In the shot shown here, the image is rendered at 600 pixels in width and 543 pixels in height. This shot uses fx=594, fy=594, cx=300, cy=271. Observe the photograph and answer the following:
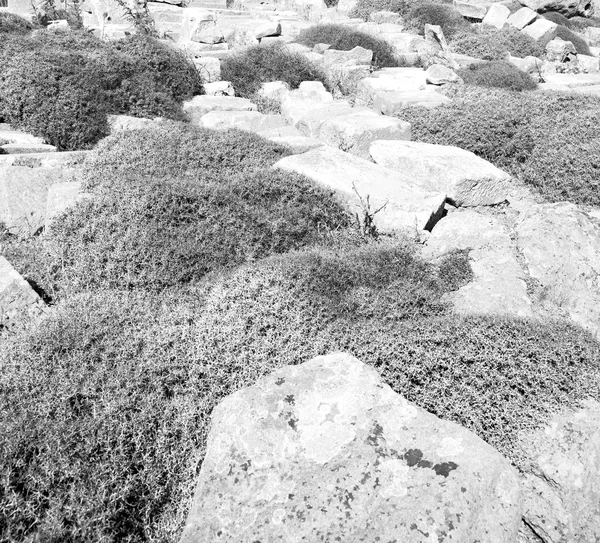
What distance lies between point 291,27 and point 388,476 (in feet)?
50.7

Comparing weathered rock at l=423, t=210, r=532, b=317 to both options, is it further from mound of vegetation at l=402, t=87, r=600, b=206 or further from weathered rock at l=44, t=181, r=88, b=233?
weathered rock at l=44, t=181, r=88, b=233

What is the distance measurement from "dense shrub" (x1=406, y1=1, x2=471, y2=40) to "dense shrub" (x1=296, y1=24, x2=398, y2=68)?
2748 millimetres

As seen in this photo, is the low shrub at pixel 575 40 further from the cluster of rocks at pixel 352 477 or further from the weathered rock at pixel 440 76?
the cluster of rocks at pixel 352 477

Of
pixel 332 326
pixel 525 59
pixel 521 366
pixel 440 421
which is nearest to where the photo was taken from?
pixel 440 421

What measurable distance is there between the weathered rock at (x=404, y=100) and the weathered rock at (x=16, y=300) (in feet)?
21.4

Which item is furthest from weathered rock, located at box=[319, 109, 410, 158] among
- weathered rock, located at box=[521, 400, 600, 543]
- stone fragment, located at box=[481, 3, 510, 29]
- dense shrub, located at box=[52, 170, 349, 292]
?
stone fragment, located at box=[481, 3, 510, 29]

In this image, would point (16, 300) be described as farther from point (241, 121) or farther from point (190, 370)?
point (241, 121)

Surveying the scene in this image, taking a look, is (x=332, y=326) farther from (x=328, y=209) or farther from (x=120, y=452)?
(x=328, y=209)

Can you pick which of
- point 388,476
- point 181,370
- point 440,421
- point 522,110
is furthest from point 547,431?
point 522,110

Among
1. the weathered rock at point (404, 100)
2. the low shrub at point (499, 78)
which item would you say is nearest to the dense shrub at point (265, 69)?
the weathered rock at point (404, 100)

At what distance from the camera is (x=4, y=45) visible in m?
8.94

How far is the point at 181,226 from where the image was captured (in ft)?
16.9

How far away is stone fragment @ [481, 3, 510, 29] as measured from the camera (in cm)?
1838

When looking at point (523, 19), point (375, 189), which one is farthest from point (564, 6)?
point (375, 189)
